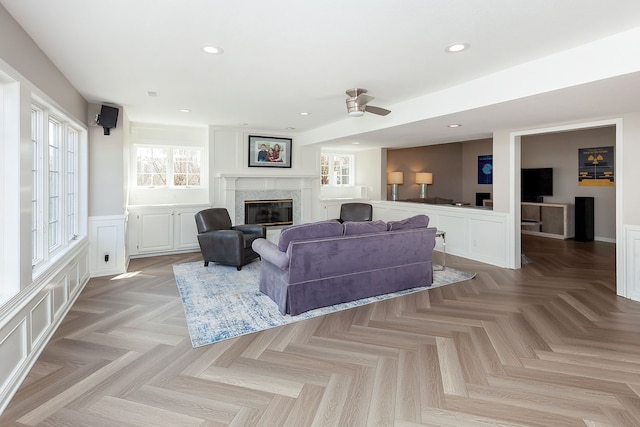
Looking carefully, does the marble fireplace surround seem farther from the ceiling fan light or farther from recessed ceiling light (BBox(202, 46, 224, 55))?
recessed ceiling light (BBox(202, 46, 224, 55))

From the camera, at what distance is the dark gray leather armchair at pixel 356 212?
765 centimetres

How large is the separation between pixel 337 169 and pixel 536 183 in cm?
489

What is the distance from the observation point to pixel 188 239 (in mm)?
6438

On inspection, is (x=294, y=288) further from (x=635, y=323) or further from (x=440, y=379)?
(x=635, y=323)

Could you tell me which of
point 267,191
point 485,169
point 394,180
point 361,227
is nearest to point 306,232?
point 361,227

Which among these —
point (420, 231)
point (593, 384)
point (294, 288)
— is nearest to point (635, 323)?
point (593, 384)

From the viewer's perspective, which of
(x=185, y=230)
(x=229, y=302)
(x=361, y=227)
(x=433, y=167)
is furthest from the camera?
(x=433, y=167)

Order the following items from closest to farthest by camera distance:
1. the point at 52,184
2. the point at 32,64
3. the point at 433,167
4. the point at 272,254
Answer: the point at 32,64
the point at 52,184
the point at 272,254
the point at 433,167

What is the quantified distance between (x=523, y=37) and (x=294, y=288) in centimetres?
291

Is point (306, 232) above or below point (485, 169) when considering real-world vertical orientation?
below

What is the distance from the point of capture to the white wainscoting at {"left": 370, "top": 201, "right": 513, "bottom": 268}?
5438 mm

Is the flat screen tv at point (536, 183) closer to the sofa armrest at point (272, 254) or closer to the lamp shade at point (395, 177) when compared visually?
the lamp shade at point (395, 177)

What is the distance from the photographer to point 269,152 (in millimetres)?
7219

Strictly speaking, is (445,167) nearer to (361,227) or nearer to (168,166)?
(361,227)
